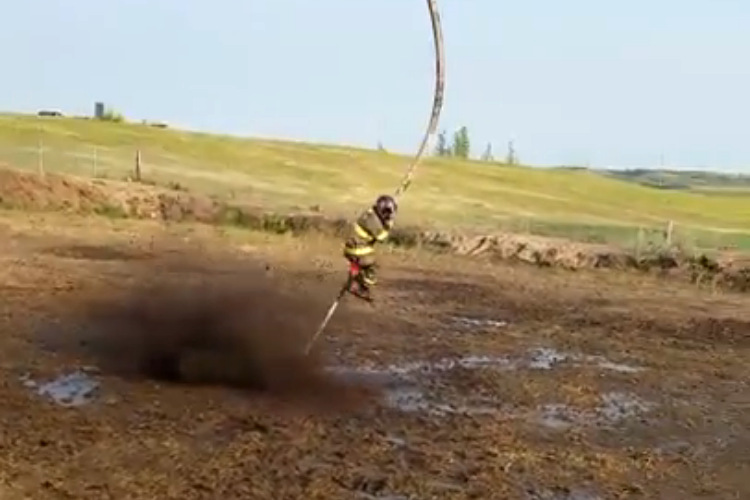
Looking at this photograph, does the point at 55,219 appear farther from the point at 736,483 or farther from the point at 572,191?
the point at 572,191

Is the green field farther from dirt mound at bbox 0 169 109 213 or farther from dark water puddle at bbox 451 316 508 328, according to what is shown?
dark water puddle at bbox 451 316 508 328

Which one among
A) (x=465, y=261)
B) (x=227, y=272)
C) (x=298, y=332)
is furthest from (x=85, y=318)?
(x=465, y=261)

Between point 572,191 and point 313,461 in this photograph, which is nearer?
point 313,461

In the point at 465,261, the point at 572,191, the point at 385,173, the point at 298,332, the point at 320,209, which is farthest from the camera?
the point at 572,191

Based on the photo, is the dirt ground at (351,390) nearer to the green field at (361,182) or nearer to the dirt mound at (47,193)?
the dirt mound at (47,193)

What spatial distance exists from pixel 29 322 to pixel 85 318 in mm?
762

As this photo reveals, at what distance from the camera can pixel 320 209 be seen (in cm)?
3891

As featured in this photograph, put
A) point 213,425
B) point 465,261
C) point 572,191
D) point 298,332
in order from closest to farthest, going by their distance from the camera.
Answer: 1. point 213,425
2. point 298,332
3. point 465,261
4. point 572,191

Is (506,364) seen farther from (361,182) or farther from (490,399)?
(361,182)

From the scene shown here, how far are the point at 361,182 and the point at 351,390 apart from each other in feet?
144

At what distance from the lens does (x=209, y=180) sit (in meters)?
48.4

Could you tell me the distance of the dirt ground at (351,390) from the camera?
1039cm

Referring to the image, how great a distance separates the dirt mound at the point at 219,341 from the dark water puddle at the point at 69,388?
1.48ft

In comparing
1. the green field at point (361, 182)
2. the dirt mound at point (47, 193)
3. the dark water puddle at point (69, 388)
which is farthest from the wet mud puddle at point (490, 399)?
the dirt mound at point (47, 193)
